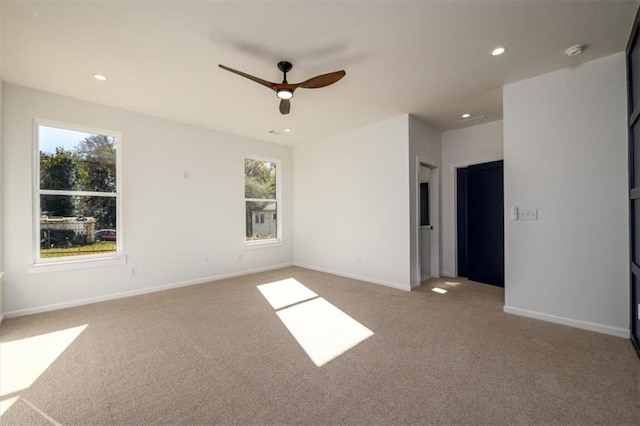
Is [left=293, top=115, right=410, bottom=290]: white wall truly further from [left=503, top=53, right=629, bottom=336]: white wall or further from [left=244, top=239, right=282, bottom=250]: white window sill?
[left=503, top=53, right=629, bottom=336]: white wall

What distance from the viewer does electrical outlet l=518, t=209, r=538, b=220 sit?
10.3 ft

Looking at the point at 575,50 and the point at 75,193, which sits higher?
the point at 575,50

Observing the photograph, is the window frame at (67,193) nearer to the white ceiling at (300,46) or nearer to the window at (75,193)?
the window at (75,193)

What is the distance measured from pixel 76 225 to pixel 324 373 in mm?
3830

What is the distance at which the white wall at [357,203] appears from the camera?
441 centimetres

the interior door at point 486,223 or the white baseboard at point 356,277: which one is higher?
the interior door at point 486,223

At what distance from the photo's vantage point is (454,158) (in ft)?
16.6

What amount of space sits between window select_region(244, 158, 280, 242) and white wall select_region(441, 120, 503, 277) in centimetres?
340

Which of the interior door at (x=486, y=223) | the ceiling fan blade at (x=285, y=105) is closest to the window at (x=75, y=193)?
the ceiling fan blade at (x=285, y=105)

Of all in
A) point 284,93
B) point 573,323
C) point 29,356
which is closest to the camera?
point 29,356

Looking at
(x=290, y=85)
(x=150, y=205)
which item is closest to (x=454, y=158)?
(x=290, y=85)

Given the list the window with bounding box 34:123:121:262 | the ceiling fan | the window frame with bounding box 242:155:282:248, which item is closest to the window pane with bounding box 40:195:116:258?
the window with bounding box 34:123:121:262

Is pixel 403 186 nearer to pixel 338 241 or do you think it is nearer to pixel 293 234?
pixel 338 241

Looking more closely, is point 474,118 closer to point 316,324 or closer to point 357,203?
point 357,203
